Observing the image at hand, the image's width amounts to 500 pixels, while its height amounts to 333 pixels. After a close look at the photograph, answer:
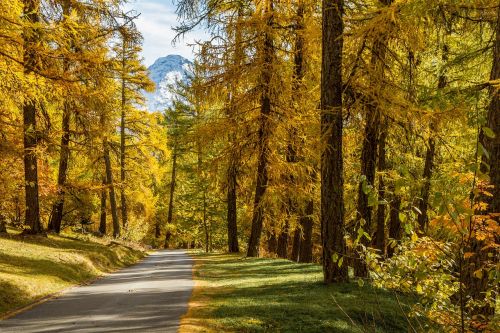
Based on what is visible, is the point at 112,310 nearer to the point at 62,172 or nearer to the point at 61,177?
the point at 61,177

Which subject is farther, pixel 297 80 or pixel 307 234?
pixel 307 234

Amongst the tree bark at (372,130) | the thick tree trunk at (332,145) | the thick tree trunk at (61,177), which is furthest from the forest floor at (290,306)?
the thick tree trunk at (61,177)

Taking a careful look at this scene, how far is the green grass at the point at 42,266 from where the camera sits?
1021cm

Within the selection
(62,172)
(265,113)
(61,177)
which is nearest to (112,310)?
(265,113)

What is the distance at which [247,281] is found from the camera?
13008mm

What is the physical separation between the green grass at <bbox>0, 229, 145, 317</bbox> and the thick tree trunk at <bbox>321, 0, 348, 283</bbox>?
Result: 6903mm

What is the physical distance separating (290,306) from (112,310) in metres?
3.66

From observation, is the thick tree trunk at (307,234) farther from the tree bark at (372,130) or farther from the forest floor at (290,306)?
the tree bark at (372,130)

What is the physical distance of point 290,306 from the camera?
8.58 m

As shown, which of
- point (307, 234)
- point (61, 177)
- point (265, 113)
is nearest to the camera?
point (265, 113)

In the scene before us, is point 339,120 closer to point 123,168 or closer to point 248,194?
point 248,194

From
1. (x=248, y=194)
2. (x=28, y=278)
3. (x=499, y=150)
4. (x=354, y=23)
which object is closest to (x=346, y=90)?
(x=354, y=23)

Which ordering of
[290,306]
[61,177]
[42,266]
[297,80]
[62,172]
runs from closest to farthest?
[290,306] < [42,266] < [297,80] < [61,177] < [62,172]

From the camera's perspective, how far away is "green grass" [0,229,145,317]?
1021cm
